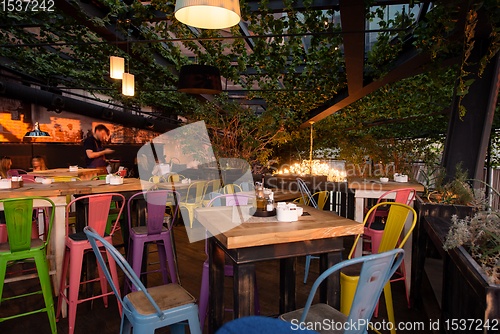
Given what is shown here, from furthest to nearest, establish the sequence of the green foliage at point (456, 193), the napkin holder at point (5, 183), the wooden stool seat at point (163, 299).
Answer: the napkin holder at point (5, 183) < the green foliage at point (456, 193) < the wooden stool seat at point (163, 299)

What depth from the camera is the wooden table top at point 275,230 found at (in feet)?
4.91

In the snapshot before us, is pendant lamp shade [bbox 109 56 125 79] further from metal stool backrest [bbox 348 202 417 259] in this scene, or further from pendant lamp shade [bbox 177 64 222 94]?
metal stool backrest [bbox 348 202 417 259]

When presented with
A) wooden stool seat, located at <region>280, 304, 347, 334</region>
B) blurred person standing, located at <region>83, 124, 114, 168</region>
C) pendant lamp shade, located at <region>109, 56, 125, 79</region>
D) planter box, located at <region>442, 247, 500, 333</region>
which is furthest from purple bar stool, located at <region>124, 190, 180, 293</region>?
blurred person standing, located at <region>83, 124, 114, 168</region>

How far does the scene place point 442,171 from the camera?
3.36 metres

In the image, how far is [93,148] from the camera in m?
5.46

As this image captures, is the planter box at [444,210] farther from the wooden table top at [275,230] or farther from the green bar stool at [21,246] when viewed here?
the green bar stool at [21,246]

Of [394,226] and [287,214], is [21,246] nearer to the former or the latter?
[287,214]

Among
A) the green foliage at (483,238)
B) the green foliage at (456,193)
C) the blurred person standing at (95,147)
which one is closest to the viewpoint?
the green foliage at (483,238)

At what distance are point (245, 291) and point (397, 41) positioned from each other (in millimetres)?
4440

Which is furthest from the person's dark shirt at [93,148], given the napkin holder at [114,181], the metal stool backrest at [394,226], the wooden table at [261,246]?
the metal stool backrest at [394,226]

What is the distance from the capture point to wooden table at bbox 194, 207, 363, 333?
1.52 metres

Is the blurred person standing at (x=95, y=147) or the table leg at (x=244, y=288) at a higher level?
the blurred person standing at (x=95, y=147)

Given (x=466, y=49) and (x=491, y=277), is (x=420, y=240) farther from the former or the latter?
(x=466, y=49)

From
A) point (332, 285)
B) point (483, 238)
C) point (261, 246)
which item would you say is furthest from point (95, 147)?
point (483, 238)
